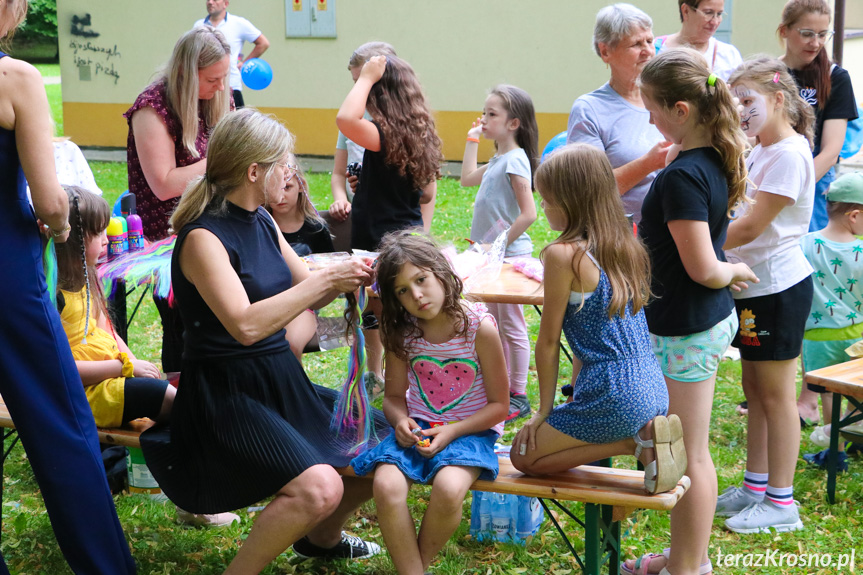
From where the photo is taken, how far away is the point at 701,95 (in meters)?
2.59

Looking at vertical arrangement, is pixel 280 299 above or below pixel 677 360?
above

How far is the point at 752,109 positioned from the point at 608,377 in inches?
47.7

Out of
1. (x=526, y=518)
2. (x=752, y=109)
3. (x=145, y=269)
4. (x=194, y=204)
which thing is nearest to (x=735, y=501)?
(x=526, y=518)

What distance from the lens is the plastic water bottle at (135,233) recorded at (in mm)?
3573

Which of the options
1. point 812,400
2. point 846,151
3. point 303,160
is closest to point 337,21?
point 303,160

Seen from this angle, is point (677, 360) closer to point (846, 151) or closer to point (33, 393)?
point (33, 393)

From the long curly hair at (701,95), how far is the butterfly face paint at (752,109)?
0.41 meters

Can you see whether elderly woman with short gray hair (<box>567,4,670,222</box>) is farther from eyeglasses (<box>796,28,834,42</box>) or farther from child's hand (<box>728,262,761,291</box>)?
eyeglasses (<box>796,28,834,42</box>)

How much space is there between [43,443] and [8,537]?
1.04 metres

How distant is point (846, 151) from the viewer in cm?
473

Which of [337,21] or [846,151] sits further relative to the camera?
[337,21]

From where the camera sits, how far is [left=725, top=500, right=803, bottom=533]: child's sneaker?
10.6 feet

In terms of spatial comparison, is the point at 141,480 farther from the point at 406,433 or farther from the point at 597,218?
the point at 597,218

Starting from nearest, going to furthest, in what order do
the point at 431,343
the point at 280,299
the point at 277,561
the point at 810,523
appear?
the point at 280,299, the point at 431,343, the point at 277,561, the point at 810,523
